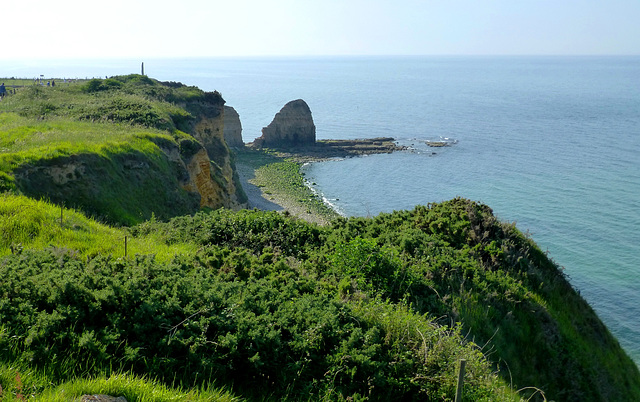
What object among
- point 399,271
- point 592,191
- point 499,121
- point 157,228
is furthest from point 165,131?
point 499,121

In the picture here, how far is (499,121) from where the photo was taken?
114062mm

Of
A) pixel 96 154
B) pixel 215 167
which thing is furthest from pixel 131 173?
pixel 215 167

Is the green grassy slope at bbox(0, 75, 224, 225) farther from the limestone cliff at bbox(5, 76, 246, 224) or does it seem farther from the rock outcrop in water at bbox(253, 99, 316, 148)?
the rock outcrop in water at bbox(253, 99, 316, 148)

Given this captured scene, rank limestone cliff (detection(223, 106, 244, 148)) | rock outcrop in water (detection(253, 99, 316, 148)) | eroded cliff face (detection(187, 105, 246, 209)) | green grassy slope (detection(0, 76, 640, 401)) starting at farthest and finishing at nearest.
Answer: rock outcrop in water (detection(253, 99, 316, 148))
limestone cliff (detection(223, 106, 244, 148))
eroded cliff face (detection(187, 105, 246, 209))
green grassy slope (detection(0, 76, 640, 401))

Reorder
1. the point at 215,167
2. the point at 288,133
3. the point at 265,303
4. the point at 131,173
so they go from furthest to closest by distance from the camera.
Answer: the point at 288,133
the point at 215,167
the point at 131,173
the point at 265,303

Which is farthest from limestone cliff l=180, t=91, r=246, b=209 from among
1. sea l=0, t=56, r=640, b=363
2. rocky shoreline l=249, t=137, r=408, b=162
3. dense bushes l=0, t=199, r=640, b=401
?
rocky shoreline l=249, t=137, r=408, b=162

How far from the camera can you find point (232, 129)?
8550 centimetres

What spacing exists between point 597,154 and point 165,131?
6806cm

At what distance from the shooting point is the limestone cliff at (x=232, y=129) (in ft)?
278

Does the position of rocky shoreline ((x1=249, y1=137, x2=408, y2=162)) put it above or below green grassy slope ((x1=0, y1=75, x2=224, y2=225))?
below

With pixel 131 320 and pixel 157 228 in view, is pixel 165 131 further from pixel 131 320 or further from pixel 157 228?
pixel 131 320

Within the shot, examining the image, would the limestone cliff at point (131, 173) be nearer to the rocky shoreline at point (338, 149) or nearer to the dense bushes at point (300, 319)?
the dense bushes at point (300, 319)

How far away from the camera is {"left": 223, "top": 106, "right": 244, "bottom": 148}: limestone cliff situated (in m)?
84.8

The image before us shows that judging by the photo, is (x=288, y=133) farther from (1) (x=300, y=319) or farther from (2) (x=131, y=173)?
(1) (x=300, y=319)
